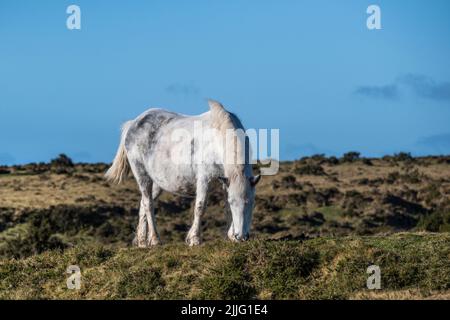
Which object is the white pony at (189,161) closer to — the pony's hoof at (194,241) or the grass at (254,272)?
the pony's hoof at (194,241)

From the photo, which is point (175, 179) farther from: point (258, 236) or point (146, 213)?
point (258, 236)

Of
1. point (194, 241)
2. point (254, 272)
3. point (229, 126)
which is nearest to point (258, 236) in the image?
point (194, 241)

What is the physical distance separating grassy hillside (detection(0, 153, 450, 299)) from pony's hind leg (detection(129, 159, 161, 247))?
4.07 feet

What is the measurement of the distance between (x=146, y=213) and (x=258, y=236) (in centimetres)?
1213

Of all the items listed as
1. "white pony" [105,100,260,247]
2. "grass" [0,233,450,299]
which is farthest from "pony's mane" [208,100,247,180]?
"grass" [0,233,450,299]

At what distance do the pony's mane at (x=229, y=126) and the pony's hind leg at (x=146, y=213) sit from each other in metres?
3.02

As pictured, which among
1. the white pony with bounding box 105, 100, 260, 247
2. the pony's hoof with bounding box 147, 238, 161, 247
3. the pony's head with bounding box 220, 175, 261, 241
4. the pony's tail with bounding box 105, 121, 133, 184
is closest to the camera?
the pony's head with bounding box 220, 175, 261, 241

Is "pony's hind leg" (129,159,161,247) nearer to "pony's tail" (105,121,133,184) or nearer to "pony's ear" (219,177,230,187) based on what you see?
"pony's tail" (105,121,133,184)

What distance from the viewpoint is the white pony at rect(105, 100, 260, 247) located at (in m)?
20.3

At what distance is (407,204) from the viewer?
187ft

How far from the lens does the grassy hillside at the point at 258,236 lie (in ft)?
61.7

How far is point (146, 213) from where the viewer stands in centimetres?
2309
